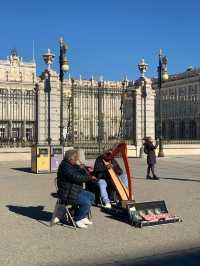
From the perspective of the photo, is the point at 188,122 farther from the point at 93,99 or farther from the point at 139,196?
the point at 139,196

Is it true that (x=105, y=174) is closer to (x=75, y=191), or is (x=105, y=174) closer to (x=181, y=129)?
(x=75, y=191)

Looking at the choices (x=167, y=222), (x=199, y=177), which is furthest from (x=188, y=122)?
(x=167, y=222)

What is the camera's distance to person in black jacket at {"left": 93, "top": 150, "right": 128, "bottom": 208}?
10852 mm

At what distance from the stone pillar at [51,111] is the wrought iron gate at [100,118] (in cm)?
99

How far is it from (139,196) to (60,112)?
16.1 meters

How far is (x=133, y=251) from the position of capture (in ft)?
24.0

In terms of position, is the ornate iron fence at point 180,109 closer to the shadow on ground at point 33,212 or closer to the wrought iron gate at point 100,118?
the wrought iron gate at point 100,118

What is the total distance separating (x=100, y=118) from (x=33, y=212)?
21.7 m

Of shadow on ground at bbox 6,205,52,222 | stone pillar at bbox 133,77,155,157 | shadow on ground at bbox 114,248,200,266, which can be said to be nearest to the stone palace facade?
stone pillar at bbox 133,77,155,157

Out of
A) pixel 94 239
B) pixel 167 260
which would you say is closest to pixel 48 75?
pixel 94 239

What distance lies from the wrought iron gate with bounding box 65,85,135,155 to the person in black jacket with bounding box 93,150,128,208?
705 inches

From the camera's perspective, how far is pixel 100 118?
105ft

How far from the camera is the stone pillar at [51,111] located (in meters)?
28.0

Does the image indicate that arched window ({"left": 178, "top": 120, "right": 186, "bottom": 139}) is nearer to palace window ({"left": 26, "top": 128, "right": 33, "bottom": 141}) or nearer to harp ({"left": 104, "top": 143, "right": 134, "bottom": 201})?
palace window ({"left": 26, "top": 128, "right": 33, "bottom": 141})
